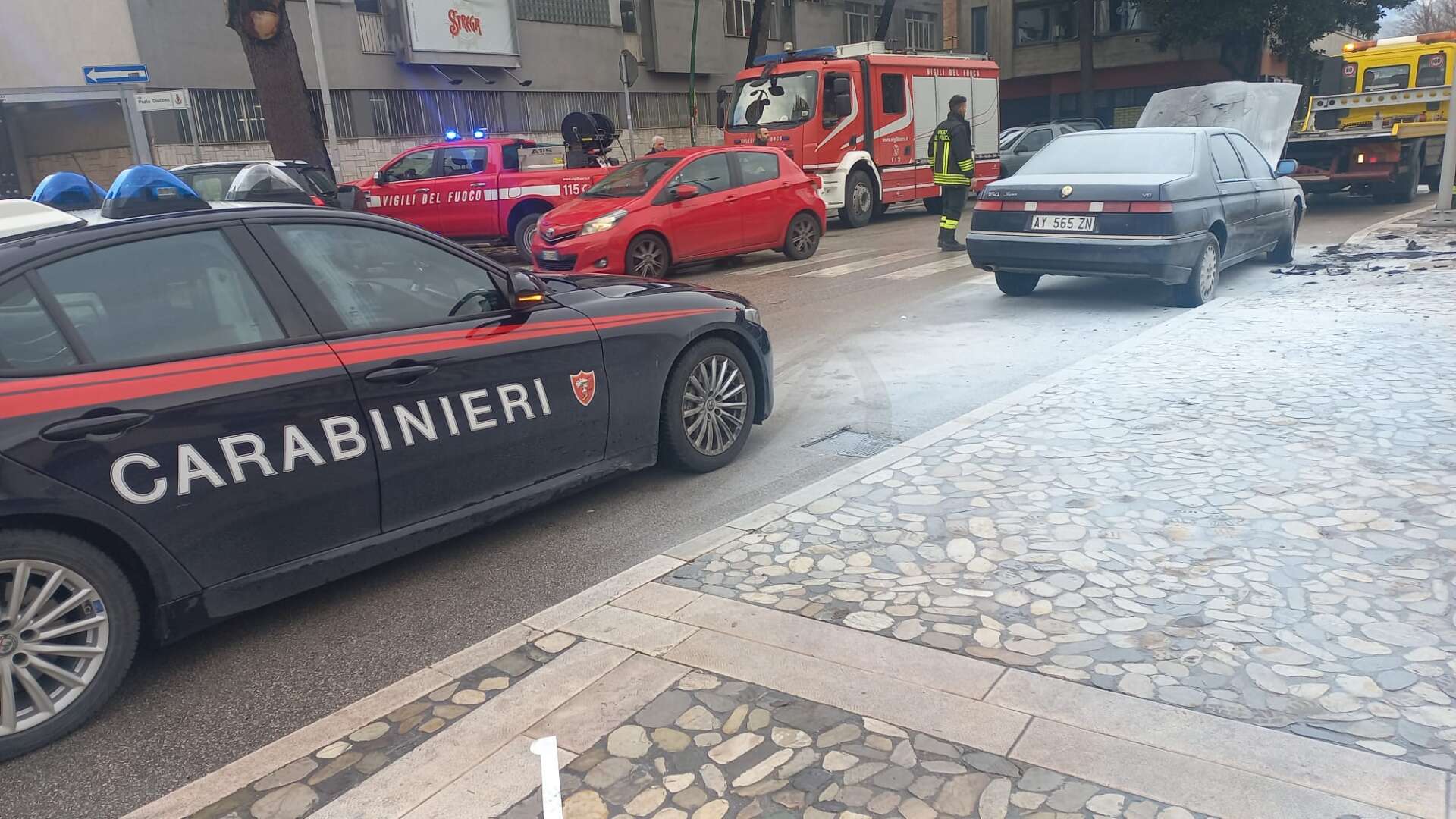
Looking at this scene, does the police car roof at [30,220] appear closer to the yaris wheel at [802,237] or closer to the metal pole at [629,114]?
the yaris wheel at [802,237]

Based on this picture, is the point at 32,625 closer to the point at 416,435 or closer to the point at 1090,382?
the point at 416,435

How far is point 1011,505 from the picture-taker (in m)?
4.51

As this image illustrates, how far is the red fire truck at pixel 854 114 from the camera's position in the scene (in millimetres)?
17469

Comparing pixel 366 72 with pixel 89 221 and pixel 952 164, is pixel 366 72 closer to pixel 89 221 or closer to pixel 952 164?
pixel 952 164

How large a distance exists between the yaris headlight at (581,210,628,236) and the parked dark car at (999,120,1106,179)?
12979mm

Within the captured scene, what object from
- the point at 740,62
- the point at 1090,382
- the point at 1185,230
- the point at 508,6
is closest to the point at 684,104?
the point at 740,62

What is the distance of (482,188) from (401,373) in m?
11.5

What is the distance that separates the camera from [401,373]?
3.86m

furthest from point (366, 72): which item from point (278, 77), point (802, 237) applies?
point (802, 237)

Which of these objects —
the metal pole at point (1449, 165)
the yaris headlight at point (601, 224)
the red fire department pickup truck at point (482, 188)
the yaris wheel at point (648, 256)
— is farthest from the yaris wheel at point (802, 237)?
the metal pole at point (1449, 165)

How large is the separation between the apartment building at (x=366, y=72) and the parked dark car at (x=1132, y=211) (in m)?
16.8

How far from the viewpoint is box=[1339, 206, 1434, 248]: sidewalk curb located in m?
12.4

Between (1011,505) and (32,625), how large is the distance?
142 inches

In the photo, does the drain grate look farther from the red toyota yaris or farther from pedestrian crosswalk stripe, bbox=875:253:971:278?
pedestrian crosswalk stripe, bbox=875:253:971:278
